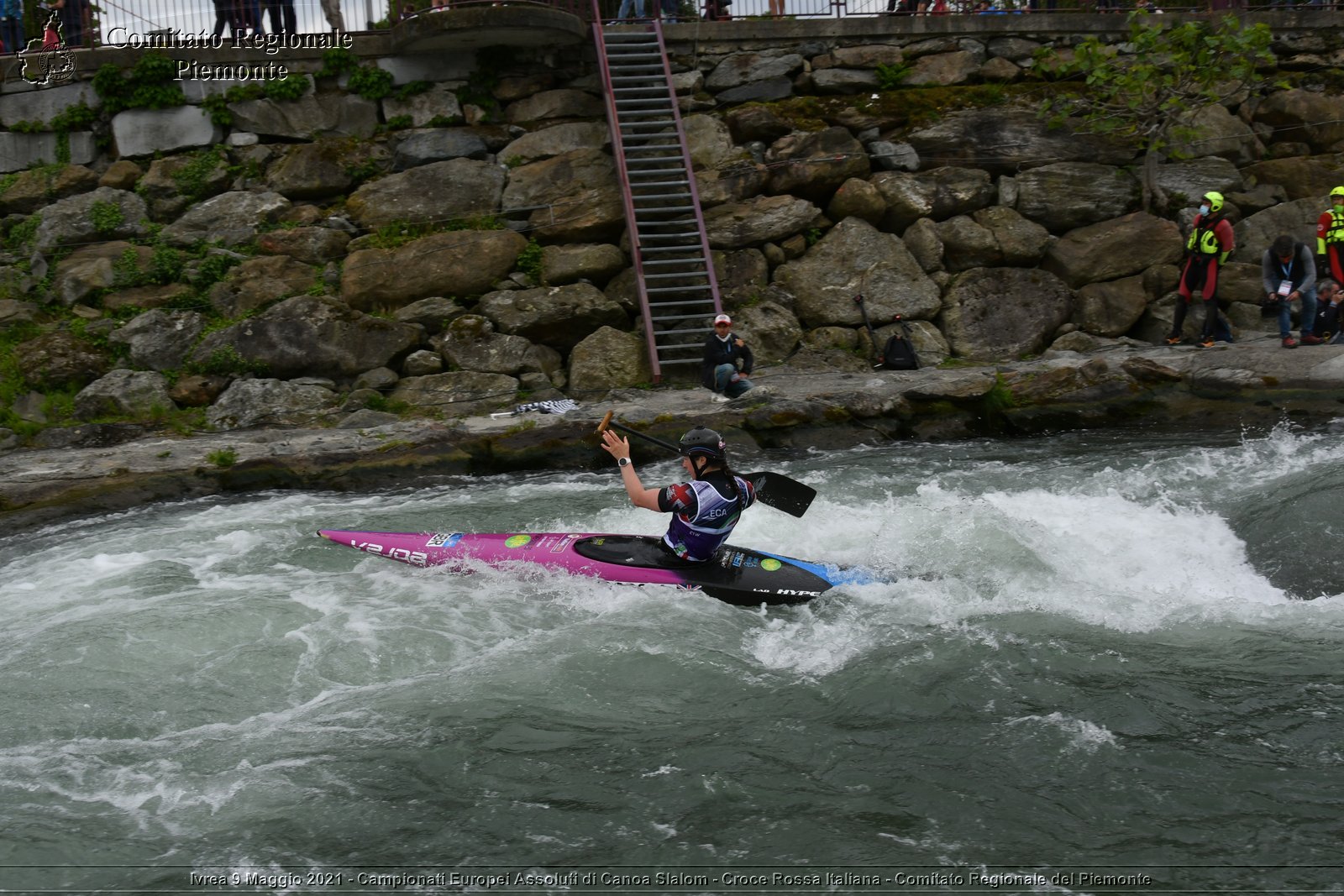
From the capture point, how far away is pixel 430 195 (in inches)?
479

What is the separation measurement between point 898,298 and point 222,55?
802 cm

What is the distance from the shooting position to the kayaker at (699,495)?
19.8 ft

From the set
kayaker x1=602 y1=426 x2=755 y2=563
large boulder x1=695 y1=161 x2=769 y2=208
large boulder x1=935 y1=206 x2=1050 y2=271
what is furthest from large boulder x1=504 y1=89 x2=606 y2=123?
kayaker x1=602 y1=426 x2=755 y2=563

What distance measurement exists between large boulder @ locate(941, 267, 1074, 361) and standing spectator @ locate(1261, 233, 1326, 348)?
2.22 m

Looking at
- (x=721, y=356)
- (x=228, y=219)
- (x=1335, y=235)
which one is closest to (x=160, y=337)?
(x=228, y=219)

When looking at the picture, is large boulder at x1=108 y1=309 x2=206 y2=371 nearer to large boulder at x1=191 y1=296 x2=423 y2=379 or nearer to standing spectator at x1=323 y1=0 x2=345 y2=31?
large boulder at x1=191 y1=296 x2=423 y2=379

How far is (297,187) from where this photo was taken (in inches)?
481

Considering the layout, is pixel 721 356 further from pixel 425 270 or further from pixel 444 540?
pixel 444 540

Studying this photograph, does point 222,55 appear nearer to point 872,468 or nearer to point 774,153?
point 774,153

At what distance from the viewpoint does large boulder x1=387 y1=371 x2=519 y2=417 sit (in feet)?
35.1

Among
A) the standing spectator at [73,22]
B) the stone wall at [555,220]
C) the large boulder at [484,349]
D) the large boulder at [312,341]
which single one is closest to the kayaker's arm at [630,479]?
the stone wall at [555,220]

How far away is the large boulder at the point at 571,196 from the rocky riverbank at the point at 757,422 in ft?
7.37

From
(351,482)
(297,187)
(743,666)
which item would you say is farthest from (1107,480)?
(297,187)

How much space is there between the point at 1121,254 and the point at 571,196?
617cm
